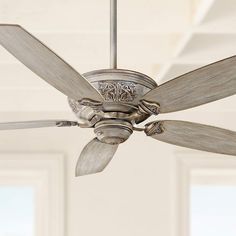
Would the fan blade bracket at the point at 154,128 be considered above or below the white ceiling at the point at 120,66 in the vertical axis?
below

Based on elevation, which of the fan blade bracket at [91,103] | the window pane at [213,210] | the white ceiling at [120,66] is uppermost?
the white ceiling at [120,66]

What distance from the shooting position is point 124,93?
1.64 meters

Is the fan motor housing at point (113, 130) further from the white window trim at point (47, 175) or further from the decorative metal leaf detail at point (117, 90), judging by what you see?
the white window trim at point (47, 175)

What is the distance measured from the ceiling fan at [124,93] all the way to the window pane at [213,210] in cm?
188

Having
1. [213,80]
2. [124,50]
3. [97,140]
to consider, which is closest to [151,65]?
[124,50]

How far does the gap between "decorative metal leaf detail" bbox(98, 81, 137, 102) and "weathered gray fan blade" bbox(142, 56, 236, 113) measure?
1.9 inches

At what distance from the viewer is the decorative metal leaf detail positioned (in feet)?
5.35

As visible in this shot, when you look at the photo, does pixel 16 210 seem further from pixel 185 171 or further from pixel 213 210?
pixel 213 210

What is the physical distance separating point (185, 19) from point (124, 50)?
1.50 ft

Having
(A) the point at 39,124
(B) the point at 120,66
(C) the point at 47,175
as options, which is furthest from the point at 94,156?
(C) the point at 47,175

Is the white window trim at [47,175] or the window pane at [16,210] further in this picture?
the window pane at [16,210]

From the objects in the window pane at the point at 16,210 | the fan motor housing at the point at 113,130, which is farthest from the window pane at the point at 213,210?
the fan motor housing at the point at 113,130

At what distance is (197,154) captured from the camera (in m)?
3.58

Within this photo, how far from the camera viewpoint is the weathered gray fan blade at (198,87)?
1462mm
